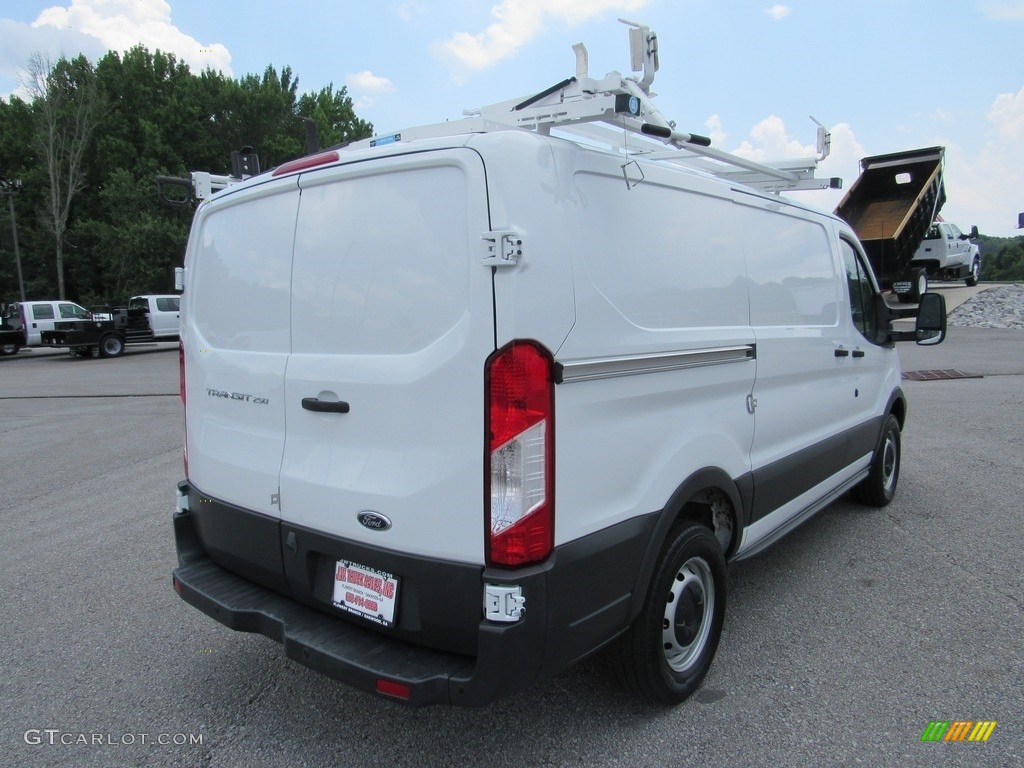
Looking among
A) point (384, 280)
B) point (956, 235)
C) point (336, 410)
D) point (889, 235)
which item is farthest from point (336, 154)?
point (956, 235)

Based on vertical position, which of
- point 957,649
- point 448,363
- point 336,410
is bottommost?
point 957,649

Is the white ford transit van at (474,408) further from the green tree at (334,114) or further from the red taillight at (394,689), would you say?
the green tree at (334,114)

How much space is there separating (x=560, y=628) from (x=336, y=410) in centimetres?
104

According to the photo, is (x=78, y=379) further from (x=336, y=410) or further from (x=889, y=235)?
(x=889, y=235)

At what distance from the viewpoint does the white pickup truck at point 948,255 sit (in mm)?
21172

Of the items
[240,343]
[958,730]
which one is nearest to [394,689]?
[240,343]

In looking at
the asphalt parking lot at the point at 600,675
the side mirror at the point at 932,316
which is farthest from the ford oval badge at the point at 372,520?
the side mirror at the point at 932,316

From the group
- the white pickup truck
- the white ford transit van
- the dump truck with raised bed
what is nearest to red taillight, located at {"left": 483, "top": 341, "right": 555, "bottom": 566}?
the white ford transit van

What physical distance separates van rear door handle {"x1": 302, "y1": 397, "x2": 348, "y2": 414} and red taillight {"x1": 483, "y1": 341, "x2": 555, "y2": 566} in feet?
1.93

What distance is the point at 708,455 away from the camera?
2869 mm

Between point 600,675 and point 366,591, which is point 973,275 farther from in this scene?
point 366,591

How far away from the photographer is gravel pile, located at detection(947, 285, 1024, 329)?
19562 mm

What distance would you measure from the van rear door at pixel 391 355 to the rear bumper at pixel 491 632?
234 mm

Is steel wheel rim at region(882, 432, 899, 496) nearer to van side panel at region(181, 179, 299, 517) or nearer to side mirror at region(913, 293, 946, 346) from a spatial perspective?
side mirror at region(913, 293, 946, 346)
